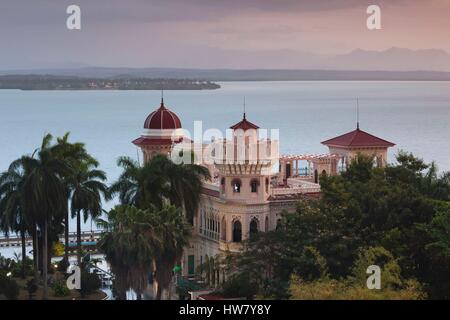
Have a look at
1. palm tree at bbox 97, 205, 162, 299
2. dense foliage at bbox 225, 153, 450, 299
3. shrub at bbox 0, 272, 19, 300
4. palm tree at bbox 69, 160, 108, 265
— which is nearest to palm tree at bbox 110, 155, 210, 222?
palm tree at bbox 69, 160, 108, 265

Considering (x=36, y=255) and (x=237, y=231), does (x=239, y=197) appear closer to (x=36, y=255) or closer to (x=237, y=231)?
(x=237, y=231)

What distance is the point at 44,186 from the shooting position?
42844 mm

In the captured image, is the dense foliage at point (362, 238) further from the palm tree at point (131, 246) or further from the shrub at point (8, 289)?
the shrub at point (8, 289)

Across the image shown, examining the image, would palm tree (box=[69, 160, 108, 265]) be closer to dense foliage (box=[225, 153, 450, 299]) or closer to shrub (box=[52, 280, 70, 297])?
shrub (box=[52, 280, 70, 297])

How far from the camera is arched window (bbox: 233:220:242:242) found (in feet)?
144

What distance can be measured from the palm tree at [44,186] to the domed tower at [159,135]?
940 centimetres

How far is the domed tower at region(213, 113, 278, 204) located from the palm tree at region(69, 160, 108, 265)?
6.34 meters

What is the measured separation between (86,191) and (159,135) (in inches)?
288

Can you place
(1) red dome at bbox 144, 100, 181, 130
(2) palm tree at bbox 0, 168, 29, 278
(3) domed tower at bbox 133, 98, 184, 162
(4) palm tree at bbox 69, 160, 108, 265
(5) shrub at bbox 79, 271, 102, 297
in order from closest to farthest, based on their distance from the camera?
(5) shrub at bbox 79, 271, 102, 297 < (2) palm tree at bbox 0, 168, 29, 278 < (4) palm tree at bbox 69, 160, 108, 265 < (3) domed tower at bbox 133, 98, 184, 162 < (1) red dome at bbox 144, 100, 181, 130

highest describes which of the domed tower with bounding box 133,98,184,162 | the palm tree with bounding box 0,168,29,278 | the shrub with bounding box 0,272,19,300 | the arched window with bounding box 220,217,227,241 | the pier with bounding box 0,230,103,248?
the domed tower with bounding box 133,98,184,162

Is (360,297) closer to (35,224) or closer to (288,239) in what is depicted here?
(288,239)

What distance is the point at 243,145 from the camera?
43.0 meters

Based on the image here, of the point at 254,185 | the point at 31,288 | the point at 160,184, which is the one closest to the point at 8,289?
Answer: the point at 31,288
